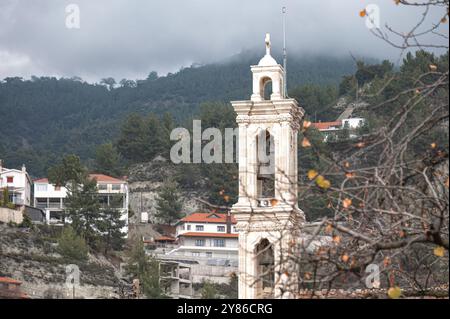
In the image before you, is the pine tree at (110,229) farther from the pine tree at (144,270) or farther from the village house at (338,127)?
the village house at (338,127)

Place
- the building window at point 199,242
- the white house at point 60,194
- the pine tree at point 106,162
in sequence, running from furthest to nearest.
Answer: the pine tree at point 106,162 → the white house at point 60,194 → the building window at point 199,242

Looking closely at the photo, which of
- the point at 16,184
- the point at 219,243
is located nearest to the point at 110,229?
the point at 219,243

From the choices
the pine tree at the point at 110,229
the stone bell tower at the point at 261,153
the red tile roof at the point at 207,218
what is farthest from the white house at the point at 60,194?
the stone bell tower at the point at 261,153

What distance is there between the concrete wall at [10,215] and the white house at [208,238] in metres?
13.6

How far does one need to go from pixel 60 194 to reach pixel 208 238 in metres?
17.4

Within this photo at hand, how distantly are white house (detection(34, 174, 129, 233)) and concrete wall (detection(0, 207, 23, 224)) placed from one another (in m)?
12.0

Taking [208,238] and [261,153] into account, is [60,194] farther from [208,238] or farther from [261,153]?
[261,153]

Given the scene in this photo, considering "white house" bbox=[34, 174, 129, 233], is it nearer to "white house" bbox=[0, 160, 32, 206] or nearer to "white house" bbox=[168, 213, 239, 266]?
"white house" bbox=[0, 160, 32, 206]

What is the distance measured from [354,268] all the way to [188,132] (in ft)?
385

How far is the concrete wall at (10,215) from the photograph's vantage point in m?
97.1

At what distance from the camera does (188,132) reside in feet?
423

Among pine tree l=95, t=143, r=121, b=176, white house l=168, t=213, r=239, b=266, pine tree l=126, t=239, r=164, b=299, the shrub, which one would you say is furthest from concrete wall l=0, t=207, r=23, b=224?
pine tree l=95, t=143, r=121, b=176

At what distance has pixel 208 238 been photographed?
10712cm

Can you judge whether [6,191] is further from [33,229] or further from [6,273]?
[6,273]
